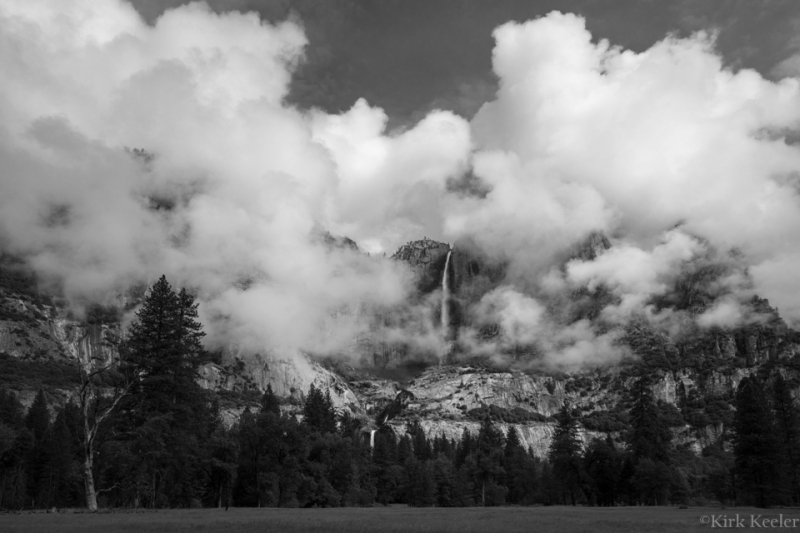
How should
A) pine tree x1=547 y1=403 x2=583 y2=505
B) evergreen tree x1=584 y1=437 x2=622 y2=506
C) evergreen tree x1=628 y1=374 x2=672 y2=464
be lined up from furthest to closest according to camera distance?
pine tree x1=547 y1=403 x2=583 y2=505, evergreen tree x1=628 y1=374 x2=672 y2=464, evergreen tree x1=584 y1=437 x2=622 y2=506

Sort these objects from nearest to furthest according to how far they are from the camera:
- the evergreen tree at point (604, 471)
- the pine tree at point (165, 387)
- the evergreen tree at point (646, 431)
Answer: the pine tree at point (165, 387), the evergreen tree at point (604, 471), the evergreen tree at point (646, 431)

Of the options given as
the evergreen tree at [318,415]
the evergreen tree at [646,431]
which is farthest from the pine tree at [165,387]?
the evergreen tree at [646,431]

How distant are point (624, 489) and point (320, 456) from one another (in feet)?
159

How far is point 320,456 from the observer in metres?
85.9

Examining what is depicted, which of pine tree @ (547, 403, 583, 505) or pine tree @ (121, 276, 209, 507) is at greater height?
pine tree @ (121, 276, 209, 507)

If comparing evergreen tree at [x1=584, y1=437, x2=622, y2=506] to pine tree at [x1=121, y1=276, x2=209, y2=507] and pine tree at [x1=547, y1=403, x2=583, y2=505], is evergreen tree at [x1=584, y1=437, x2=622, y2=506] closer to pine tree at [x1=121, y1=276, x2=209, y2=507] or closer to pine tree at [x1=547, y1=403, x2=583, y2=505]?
pine tree at [x1=547, y1=403, x2=583, y2=505]

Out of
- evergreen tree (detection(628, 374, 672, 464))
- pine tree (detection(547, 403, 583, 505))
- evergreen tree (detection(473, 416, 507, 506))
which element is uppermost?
evergreen tree (detection(628, 374, 672, 464))

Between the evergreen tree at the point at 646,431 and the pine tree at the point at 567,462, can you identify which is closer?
the evergreen tree at the point at 646,431

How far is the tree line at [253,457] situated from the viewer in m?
53.2

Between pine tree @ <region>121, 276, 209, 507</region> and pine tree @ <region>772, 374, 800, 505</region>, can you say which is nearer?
pine tree @ <region>121, 276, 209, 507</region>

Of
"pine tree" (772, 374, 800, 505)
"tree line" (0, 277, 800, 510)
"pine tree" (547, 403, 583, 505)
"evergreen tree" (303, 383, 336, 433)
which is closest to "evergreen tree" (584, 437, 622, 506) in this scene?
"tree line" (0, 277, 800, 510)

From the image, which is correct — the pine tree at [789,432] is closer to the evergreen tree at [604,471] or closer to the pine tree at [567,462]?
the evergreen tree at [604,471]

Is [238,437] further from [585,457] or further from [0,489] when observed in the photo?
[585,457]

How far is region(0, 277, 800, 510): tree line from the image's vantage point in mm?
53156
